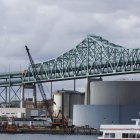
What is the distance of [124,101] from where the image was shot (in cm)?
18488

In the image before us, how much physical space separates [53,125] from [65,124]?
125 inches

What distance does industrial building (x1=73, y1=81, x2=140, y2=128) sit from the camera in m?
178

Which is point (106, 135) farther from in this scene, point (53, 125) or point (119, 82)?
point (119, 82)

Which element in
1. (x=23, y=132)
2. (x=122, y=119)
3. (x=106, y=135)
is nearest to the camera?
(x=106, y=135)

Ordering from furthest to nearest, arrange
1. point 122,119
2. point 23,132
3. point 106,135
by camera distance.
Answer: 1. point 122,119
2. point 23,132
3. point 106,135

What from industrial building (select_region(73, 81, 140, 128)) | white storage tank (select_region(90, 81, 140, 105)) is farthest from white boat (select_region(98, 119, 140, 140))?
white storage tank (select_region(90, 81, 140, 105))

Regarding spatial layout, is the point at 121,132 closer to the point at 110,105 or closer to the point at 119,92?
the point at 110,105

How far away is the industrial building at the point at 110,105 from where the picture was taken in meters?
178

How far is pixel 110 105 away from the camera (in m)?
180

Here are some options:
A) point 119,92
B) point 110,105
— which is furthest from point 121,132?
point 119,92

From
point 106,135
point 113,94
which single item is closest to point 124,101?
point 113,94

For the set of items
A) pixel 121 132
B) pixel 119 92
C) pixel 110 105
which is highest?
pixel 119 92

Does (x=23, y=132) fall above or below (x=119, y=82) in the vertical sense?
→ below

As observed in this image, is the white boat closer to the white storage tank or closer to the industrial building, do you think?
the industrial building
